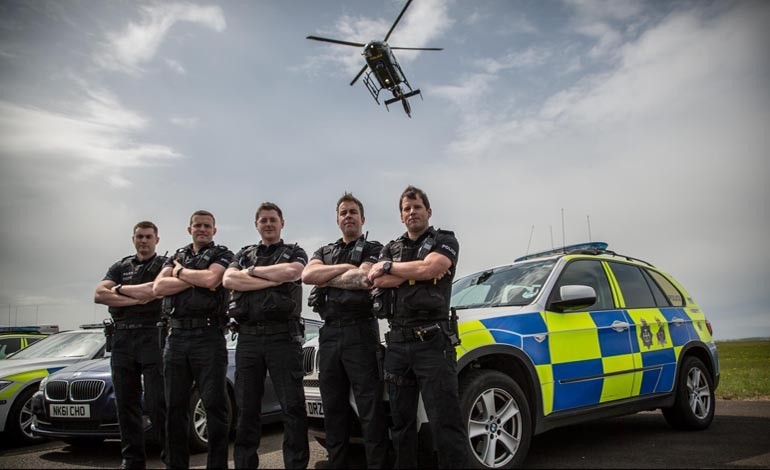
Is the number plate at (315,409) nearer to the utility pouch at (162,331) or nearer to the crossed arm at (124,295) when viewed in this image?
the utility pouch at (162,331)

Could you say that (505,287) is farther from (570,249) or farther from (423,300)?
(423,300)

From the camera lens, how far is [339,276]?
4.24m

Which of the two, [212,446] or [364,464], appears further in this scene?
[364,464]

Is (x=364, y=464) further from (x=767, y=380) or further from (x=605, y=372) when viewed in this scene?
(x=767, y=380)

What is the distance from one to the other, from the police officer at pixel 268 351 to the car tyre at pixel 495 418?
1265 mm

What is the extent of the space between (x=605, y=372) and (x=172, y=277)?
12.7 feet

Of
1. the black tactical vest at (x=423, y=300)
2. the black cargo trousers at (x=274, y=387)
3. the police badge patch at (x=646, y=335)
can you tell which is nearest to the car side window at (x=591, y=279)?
the police badge patch at (x=646, y=335)

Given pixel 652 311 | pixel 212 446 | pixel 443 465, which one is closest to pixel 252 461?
pixel 212 446

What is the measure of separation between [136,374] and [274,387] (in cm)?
154

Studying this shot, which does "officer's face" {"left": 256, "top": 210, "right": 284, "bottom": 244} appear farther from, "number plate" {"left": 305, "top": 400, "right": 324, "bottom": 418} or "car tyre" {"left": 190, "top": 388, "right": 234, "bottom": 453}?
"car tyre" {"left": 190, "top": 388, "right": 234, "bottom": 453}

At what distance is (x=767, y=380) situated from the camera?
11.0 meters

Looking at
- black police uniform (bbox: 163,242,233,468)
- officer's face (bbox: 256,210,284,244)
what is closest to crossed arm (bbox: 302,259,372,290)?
officer's face (bbox: 256,210,284,244)

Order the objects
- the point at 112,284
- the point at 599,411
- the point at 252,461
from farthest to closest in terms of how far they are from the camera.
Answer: the point at 112,284, the point at 599,411, the point at 252,461

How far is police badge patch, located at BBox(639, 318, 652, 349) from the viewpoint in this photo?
5559mm
